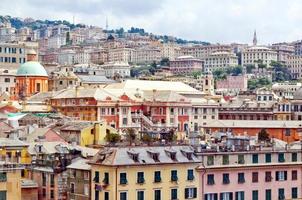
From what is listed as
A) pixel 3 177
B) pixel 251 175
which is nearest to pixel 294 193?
pixel 251 175

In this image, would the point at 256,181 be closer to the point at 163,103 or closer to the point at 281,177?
the point at 281,177

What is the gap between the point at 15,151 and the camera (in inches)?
2301

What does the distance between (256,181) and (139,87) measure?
68343 mm

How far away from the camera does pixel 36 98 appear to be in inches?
4530

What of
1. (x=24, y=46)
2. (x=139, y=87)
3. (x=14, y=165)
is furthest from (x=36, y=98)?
(x=14, y=165)

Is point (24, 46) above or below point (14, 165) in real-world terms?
above

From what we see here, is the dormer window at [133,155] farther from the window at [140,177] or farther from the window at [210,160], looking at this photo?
the window at [210,160]

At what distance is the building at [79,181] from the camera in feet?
169

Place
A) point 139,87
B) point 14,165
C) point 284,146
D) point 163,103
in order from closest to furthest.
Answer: point 14,165 → point 284,146 → point 163,103 → point 139,87

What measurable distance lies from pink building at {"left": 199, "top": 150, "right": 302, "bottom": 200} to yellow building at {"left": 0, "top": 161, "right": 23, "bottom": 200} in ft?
39.7

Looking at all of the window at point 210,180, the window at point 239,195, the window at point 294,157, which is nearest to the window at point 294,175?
the window at point 294,157

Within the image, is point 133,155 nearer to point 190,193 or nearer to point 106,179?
point 106,179

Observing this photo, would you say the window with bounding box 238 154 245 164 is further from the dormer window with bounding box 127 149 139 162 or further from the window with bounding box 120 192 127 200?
the window with bounding box 120 192 127 200

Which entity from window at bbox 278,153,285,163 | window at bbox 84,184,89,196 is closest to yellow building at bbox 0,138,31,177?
window at bbox 84,184,89,196
